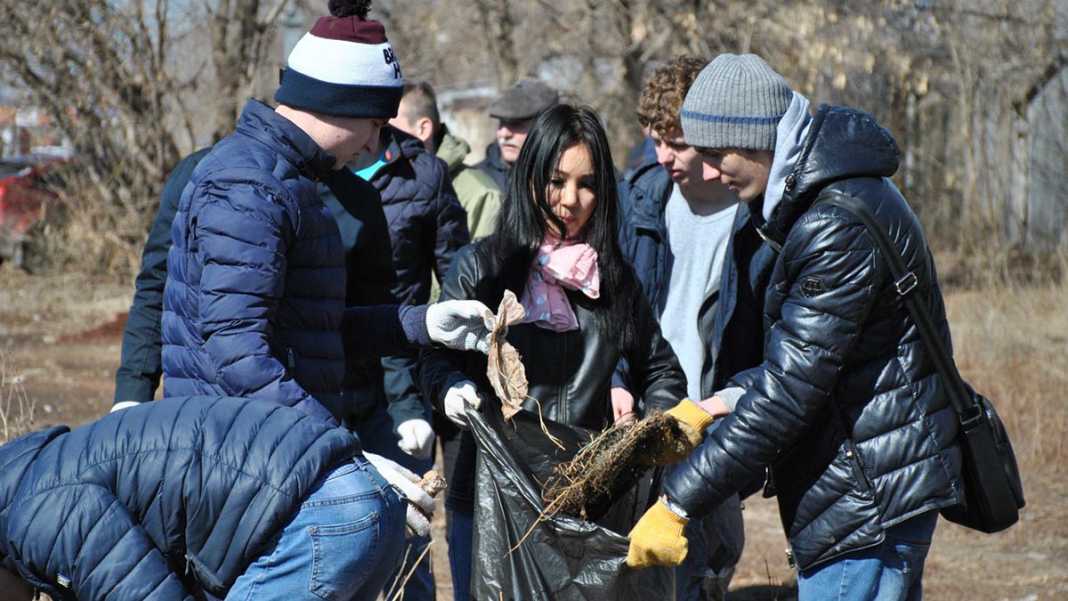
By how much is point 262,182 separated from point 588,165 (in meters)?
1.11

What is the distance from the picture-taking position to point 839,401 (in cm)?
270

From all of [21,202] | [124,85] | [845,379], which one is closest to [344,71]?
[845,379]

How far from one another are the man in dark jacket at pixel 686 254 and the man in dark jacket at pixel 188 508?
1664mm

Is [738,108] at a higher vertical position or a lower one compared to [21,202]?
higher

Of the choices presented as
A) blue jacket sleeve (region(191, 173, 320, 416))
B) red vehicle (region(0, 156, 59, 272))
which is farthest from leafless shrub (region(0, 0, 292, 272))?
blue jacket sleeve (region(191, 173, 320, 416))

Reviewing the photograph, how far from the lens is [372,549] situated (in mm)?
2270

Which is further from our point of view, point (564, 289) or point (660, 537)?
point (564, 289)

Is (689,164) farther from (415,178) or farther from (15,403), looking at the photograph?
(15,403)

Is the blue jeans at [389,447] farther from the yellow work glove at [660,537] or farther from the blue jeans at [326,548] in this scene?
the blue jeans at [326,548]

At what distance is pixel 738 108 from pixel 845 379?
679mm

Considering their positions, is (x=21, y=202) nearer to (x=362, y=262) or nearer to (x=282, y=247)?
(x=362, y=262)

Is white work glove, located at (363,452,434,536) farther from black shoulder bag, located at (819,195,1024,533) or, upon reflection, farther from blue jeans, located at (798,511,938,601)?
black shoulder bag, located at (819,195,1024,533)

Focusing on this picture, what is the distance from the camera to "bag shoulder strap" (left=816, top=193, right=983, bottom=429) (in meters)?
2.60

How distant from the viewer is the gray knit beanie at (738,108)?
2.83 m
